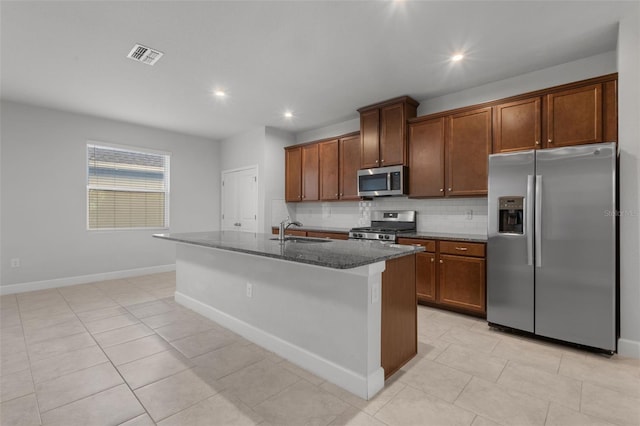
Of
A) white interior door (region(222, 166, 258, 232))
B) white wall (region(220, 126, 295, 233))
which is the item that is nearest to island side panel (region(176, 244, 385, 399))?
white wall (region(220, 126, 295, 233))

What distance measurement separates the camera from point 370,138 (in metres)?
4.33

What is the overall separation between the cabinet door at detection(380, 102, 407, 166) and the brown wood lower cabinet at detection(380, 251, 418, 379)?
2077 mm

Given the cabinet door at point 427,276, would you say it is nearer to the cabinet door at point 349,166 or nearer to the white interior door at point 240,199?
the cabinet door at point 349,166

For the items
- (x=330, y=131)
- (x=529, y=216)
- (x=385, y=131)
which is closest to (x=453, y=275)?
(x=529, y=216)

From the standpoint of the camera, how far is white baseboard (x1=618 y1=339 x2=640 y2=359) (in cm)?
236

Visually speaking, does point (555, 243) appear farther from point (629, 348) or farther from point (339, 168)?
point (339, 168)

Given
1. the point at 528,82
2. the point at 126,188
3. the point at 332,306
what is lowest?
the point at 332,306

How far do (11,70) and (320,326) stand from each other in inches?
166

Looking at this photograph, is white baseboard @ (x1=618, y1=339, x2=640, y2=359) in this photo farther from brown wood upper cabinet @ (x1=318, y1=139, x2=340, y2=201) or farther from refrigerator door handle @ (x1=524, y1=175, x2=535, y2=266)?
brown wood upper cabinet @ (x1=318, y1=139, x2=340, y2=201)

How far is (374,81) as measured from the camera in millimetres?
3520

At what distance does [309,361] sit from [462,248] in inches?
80.3

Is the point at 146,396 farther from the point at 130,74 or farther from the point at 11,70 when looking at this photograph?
the point at 11,70

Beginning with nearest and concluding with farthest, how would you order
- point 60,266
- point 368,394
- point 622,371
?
point 368,394
point 622,371
point 60,266

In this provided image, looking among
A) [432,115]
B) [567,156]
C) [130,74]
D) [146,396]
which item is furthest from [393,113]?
[146,396]
